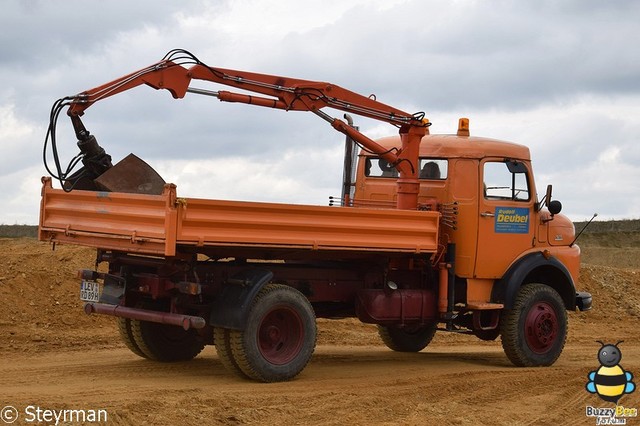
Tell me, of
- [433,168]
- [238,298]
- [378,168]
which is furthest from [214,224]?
[378,168]

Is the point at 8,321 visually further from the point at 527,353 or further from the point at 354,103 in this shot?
the point at 527,353

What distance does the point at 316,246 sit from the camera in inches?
434

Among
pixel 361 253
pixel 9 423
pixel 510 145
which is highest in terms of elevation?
pixel 510 145

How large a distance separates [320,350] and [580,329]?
7.30 m

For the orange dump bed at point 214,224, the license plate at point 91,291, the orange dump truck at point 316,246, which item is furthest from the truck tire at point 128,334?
the orange dump bed at point 214,224

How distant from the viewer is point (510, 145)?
13547 millimetres

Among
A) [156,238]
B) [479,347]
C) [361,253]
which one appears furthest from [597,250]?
[156,238]

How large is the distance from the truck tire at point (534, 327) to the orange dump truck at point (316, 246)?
2 centimetres

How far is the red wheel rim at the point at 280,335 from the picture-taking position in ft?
36.6

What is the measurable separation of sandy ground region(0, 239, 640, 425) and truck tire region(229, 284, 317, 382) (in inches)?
7.8

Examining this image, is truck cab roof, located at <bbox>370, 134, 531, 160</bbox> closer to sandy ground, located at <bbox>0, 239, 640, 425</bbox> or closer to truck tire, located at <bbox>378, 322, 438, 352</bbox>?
sandy ground, located at <bbox>0, 239, 640, 425</bbox>

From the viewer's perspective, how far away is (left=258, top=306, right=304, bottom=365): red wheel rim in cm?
1116

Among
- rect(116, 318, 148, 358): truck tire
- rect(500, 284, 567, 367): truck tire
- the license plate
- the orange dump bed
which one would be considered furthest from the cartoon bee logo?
the license plate

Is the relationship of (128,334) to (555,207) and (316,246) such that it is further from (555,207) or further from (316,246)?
(555,207)
